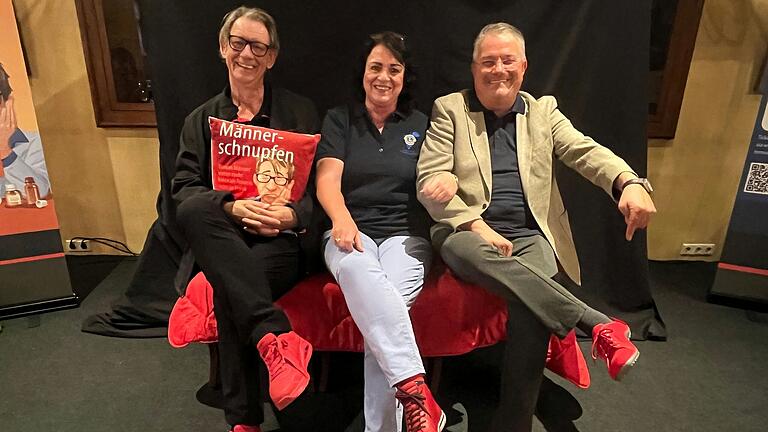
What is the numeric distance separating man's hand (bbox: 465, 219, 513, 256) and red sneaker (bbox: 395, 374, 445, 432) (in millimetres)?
460

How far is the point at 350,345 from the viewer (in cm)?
180

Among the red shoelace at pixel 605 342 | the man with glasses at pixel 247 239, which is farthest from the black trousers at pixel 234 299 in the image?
the red shoelace at pixel 605 342

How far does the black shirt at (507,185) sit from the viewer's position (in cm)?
186

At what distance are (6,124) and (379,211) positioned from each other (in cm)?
159

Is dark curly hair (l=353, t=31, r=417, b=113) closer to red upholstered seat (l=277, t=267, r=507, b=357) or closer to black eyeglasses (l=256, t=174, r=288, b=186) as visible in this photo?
black eyeglasses (l=256, t=174, r=288, b=186)

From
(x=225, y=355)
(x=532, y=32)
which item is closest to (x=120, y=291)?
(x=225, y=355)

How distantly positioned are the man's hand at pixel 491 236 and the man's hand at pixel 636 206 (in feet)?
1.16

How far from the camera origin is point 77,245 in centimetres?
290

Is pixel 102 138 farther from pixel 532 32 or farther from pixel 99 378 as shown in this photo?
pixel 532 32

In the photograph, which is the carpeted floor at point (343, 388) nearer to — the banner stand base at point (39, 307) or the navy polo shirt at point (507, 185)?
the banner stand base at point (39, 307)

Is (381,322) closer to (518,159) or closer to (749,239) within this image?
(518,159)

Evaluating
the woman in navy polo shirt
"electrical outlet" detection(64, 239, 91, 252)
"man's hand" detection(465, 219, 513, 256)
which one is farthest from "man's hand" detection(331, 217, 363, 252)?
"electrical outlet" detection(64, 239, 91, 252)

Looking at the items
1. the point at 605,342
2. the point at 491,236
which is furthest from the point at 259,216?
the point at 605,342

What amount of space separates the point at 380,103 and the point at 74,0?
1.61m
